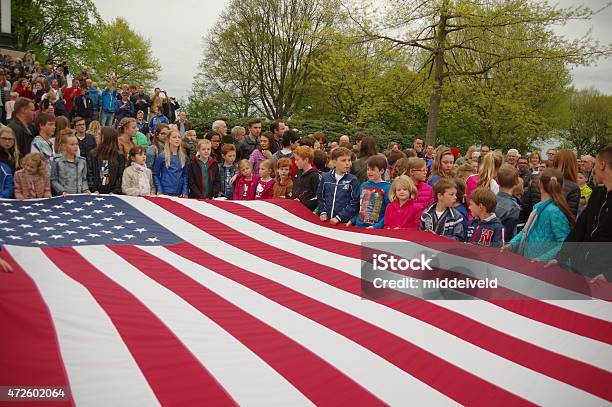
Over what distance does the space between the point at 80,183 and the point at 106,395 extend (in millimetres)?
4477

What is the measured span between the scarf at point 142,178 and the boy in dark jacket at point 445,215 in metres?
3.61

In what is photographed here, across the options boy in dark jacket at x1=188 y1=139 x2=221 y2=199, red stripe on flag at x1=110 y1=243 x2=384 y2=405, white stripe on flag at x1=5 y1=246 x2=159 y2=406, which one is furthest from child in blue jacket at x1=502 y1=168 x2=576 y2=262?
boy in dark jacket at x1=188 y1=139 x2=221 y2=199

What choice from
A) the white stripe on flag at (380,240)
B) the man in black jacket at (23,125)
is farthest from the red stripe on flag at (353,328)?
the man in black jacket at (23,125)

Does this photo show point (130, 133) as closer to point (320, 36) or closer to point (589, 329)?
point (589, 329)

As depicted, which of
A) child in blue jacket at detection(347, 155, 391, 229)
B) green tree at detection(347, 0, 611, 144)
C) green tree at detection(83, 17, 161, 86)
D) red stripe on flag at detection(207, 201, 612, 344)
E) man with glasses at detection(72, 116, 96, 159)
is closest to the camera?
red stripe on flag at detection(207, 201, 612, 344)

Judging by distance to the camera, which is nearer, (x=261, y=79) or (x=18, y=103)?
(x=18, y=103)

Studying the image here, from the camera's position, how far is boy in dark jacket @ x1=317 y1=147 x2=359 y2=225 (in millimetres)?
5555

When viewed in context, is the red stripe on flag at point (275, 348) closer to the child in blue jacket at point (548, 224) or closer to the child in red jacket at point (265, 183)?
the child in blue jacket at point (548, 224)

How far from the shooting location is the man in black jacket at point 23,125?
20.8 ft

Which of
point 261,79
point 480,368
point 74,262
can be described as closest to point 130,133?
point 74,262

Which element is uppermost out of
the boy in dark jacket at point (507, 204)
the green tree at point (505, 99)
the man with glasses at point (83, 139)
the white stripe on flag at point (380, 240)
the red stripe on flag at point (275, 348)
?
the green tree at point (505, 99)

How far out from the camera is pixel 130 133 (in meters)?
6.95

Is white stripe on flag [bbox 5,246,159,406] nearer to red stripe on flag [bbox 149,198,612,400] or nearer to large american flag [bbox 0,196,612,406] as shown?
large american flag [bbox 0,196,612,406]

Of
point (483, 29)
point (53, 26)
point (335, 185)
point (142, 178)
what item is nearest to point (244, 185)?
point (142, 178)
